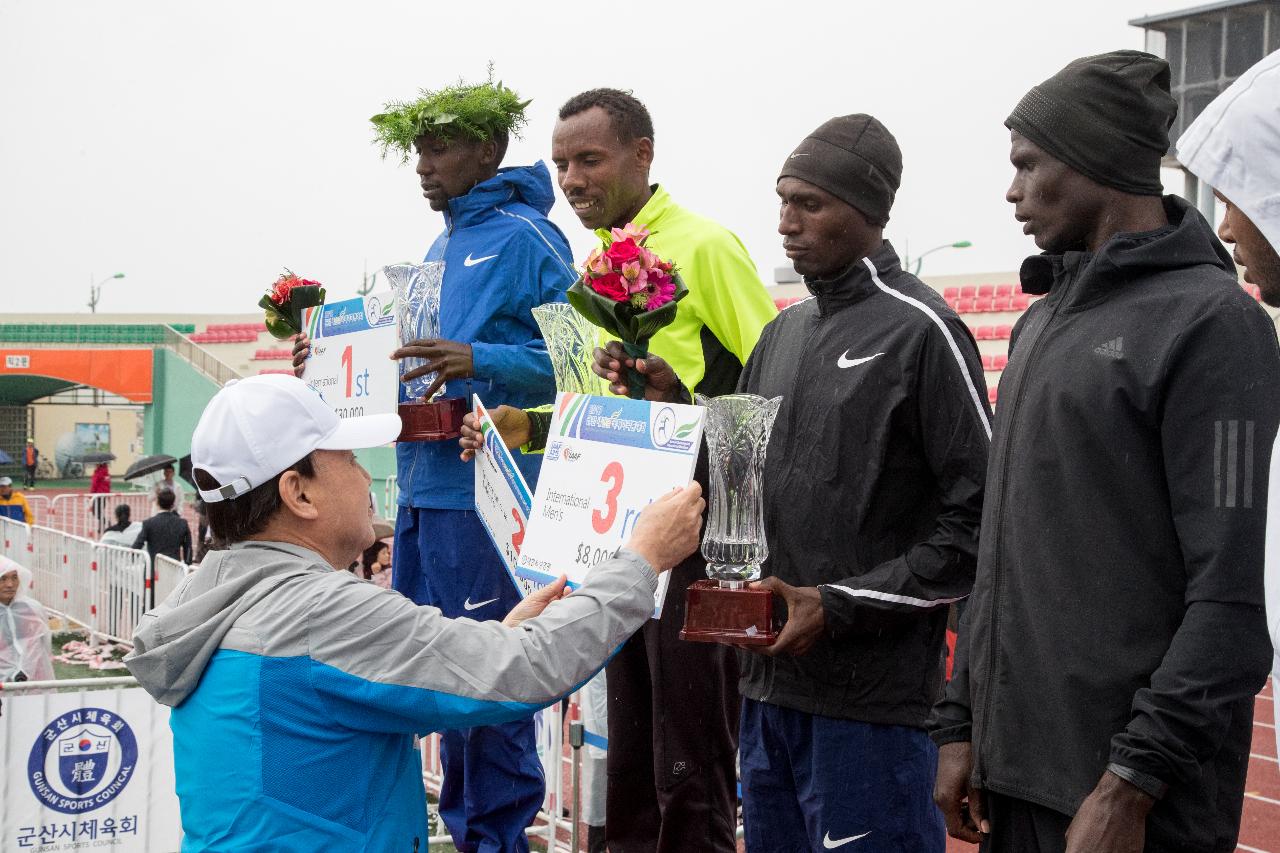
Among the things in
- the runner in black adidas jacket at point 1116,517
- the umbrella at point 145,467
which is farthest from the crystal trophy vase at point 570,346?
the umbrella at point 145,467

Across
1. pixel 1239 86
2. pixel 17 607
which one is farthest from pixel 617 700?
pixel 17 607

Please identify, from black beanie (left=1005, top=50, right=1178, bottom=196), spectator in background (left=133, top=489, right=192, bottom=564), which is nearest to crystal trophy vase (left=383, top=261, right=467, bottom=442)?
black beanie (left=1005, top=50, right=1178, bottom=196)

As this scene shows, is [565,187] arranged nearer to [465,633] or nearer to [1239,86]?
[465,633]

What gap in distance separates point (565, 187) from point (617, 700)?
165 centimetres

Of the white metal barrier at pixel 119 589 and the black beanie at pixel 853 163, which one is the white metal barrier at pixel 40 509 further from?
the black beanie at pixel 853 163

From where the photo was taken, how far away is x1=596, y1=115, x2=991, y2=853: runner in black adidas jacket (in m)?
2.82

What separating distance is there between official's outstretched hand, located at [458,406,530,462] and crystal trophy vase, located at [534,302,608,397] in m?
0.29

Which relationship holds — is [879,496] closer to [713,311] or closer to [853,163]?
[853,163]

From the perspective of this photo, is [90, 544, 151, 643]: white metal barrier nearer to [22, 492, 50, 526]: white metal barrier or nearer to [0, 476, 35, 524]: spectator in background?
[0, 476, 35, 524]: spectator in background

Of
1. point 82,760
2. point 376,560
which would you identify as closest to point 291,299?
point 82,760

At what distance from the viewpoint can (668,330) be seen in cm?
369

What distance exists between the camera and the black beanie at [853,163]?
304cm

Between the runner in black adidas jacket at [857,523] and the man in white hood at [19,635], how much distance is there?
8252 mm

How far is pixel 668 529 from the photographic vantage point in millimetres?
2639
